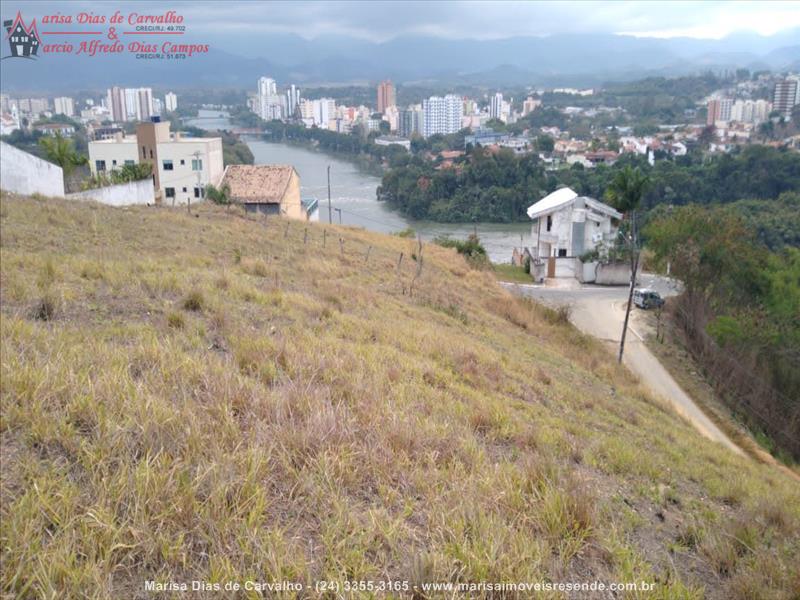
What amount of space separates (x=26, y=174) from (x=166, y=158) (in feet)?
65.4

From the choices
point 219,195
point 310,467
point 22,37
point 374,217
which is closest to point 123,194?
point 219,195

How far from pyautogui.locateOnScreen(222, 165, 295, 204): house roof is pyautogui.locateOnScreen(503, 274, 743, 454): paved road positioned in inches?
547

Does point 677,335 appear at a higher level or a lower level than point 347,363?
lower

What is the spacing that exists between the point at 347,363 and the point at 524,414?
1638 mm

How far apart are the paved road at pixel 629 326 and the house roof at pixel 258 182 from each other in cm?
1390

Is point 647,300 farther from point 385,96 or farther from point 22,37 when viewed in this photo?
point 385,96

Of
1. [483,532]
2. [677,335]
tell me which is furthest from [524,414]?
[677,335]

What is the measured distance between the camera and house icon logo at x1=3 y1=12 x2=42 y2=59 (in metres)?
28.3

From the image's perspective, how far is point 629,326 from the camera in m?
20.9

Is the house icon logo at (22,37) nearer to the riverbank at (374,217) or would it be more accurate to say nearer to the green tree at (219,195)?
the green tree at (219,195)

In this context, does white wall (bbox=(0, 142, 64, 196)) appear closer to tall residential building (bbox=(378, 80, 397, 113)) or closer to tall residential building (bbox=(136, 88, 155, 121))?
tall residential building (bbox=(136, 88, 155, 121))

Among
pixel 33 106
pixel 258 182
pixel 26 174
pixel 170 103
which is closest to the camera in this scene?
pixel 26 174

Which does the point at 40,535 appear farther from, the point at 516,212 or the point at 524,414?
the point at 516,212

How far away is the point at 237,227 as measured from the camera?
647 inches
